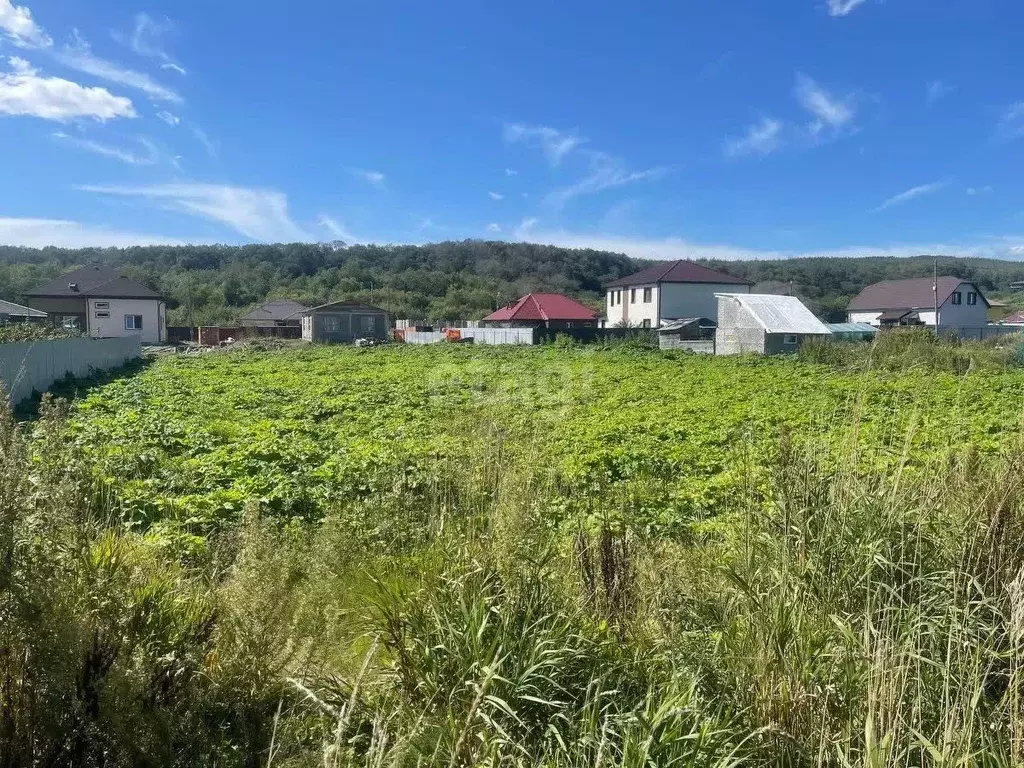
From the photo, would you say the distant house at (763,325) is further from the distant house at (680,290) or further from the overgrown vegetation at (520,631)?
the overgrown vegetation at (520,631)

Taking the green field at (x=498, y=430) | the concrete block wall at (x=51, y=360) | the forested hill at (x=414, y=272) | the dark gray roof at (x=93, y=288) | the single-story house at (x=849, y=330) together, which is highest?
the forested hill at (x=414, y=272)

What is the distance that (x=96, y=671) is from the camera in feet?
7.31

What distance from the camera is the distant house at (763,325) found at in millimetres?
33906

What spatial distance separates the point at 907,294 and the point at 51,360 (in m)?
54.3

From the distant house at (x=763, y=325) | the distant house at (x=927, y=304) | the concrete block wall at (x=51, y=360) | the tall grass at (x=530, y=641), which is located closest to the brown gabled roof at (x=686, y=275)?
the distant house at (x=927, y=304)

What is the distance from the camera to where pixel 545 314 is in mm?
50844

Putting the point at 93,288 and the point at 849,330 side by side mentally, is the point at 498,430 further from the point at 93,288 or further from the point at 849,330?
the point at 93,288

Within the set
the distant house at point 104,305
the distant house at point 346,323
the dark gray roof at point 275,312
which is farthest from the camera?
the dark gray roof at point 275,312

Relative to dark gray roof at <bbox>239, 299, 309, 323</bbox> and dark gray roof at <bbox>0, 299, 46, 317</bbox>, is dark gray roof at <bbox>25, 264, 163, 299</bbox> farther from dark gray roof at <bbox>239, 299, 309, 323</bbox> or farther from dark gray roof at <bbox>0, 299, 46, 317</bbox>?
dark gray roof at <bbox>239, 299, 309, 323</bbox>

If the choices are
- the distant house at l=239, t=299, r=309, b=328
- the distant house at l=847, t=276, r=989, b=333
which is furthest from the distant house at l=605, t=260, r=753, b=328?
the distant house at l=239, t=299, r=309, b=328

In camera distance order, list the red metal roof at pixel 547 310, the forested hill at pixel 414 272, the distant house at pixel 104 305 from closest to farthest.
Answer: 1. the distant house at pixel 104 305
2. the red metal roof at pixel 547 310
3. the forested hill at pixel 414 272

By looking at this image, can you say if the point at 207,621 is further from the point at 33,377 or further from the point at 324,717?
the point at 33,377

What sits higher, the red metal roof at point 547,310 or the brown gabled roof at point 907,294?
the brown gabled roof at point 907,294

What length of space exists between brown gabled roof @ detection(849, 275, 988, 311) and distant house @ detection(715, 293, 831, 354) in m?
18.2
